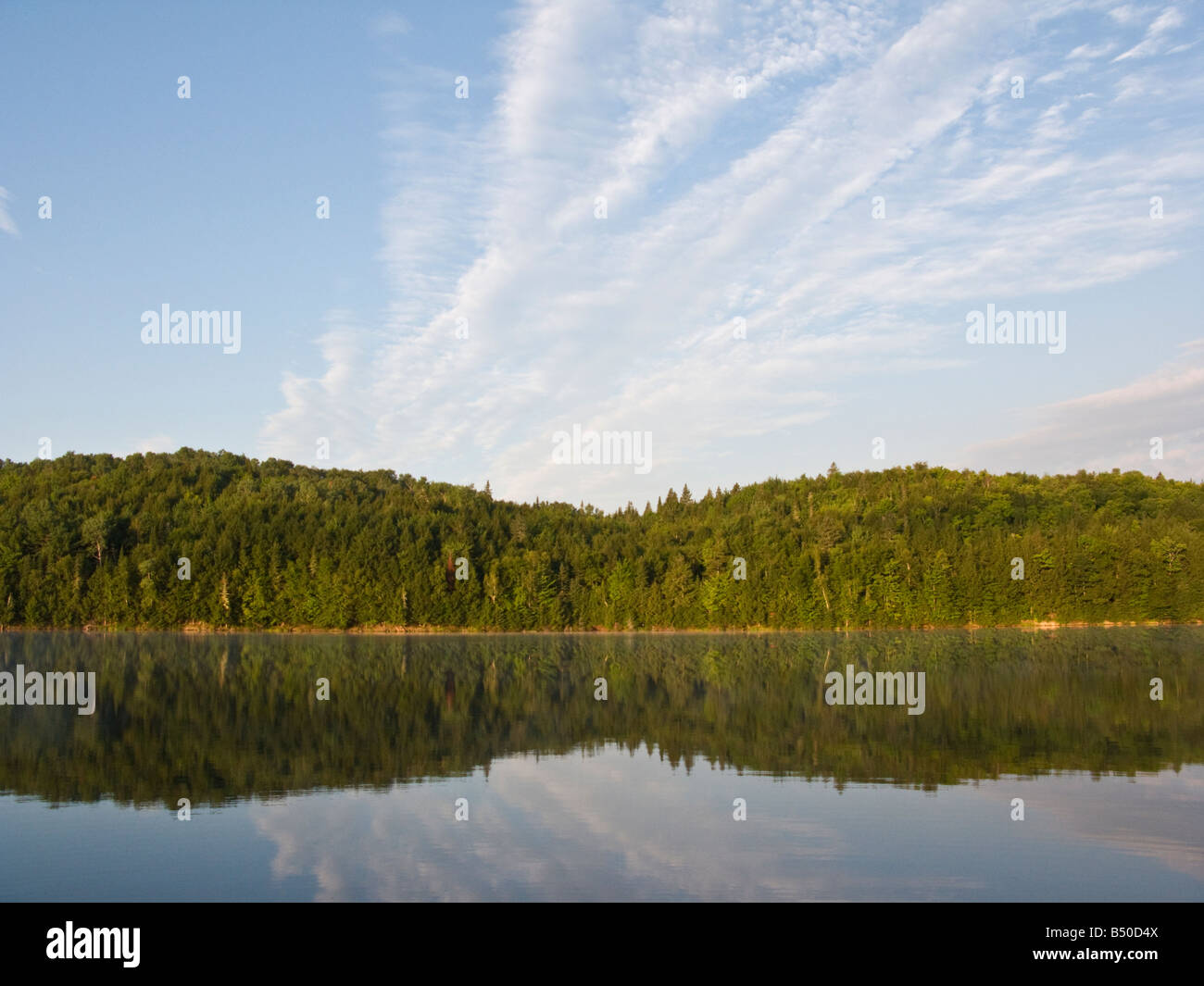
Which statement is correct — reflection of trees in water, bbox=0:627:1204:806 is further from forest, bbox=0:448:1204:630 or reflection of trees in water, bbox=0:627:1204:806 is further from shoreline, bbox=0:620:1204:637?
forest, bbox=0:448:1204:630

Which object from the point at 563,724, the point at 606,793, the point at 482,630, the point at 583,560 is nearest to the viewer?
the point at 606,793

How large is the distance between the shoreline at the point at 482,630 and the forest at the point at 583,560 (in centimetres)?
78

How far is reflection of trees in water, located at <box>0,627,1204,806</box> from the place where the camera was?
23.9 m

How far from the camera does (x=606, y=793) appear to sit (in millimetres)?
21500

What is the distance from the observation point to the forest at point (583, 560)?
12694cm

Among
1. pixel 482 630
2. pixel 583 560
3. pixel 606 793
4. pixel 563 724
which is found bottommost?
pixel 482 630

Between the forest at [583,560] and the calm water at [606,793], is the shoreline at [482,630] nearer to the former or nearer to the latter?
the forest at [583,560]

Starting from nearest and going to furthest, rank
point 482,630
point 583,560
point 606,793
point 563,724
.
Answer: point 606,793 → point 563,724 → point 482,630 → point 583,560

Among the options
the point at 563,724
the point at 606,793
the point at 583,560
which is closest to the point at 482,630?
the point at 583,560

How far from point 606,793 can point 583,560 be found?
432 feet

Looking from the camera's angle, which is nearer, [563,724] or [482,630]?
[563,724]

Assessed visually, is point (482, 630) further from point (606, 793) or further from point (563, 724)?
point (606, 793)

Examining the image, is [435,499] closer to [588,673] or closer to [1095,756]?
[588,673]
